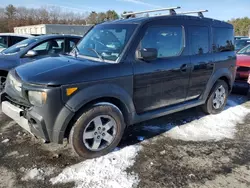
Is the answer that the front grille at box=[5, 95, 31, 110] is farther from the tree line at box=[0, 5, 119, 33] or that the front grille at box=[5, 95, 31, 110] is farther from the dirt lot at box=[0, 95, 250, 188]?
the tree line at box=[0, 5, 119, 33]

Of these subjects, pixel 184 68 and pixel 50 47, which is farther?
pixel 50 47

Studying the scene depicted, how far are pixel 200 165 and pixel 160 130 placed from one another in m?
1.16

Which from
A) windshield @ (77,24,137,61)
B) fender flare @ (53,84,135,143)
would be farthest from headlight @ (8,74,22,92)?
windshield @ (77,24,137,61)

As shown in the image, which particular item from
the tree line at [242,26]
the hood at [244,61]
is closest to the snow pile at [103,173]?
the hood at [244,61]

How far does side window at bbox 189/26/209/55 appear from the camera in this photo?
13.1 feet

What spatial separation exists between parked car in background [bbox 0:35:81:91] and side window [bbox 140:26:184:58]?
2445 mm

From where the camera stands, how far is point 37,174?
2.75 metres

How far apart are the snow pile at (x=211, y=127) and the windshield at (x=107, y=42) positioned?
69.6 inches

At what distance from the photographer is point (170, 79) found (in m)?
3.65

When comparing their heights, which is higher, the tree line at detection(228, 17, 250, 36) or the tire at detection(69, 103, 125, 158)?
the tree line at detection(228, 17, 250, 36)

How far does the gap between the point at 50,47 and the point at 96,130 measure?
3.79 metres

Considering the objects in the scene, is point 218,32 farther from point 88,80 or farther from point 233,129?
point 88,80

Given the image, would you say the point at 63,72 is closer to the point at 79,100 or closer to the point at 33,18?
the point at 79,100

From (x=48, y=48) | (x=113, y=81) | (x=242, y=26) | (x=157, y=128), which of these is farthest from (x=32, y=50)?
(x=242, y=26)
